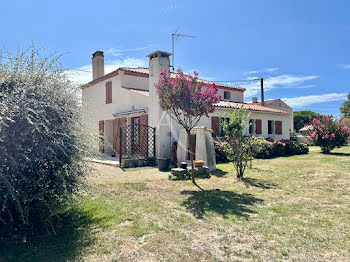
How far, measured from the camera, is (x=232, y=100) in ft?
68.6

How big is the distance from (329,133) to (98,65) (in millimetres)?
16289

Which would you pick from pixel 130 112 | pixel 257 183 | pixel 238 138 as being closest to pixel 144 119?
pixel 130 112

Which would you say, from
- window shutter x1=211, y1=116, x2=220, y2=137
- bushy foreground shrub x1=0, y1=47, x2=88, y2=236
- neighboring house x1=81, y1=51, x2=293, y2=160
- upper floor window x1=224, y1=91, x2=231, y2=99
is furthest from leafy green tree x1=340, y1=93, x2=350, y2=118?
bushy foreground shrub x1=0, y1=47, x2=88, y2=236

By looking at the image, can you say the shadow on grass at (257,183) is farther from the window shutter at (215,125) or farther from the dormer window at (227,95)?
the dormer window at (227,95)

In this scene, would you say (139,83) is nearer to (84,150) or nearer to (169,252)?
(84,150)

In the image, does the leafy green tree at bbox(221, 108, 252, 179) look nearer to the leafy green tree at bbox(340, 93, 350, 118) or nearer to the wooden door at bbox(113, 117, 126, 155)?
the wooden door at bbox(113, 117, 126, 155)

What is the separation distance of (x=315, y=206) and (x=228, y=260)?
312 centimetres

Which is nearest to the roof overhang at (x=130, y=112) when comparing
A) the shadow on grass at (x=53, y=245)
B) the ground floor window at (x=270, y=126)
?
the shadow on grass at (x=53, y=245)

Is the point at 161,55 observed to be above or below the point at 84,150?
above

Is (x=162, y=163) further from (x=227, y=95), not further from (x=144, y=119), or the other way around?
(x=227, y=95)

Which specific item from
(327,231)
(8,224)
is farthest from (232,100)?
(8,224)

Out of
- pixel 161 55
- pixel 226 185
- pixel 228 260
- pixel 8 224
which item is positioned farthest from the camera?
pixel 161 55

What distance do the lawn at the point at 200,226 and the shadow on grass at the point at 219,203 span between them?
0.06 feet

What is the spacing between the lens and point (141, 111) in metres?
13.0
